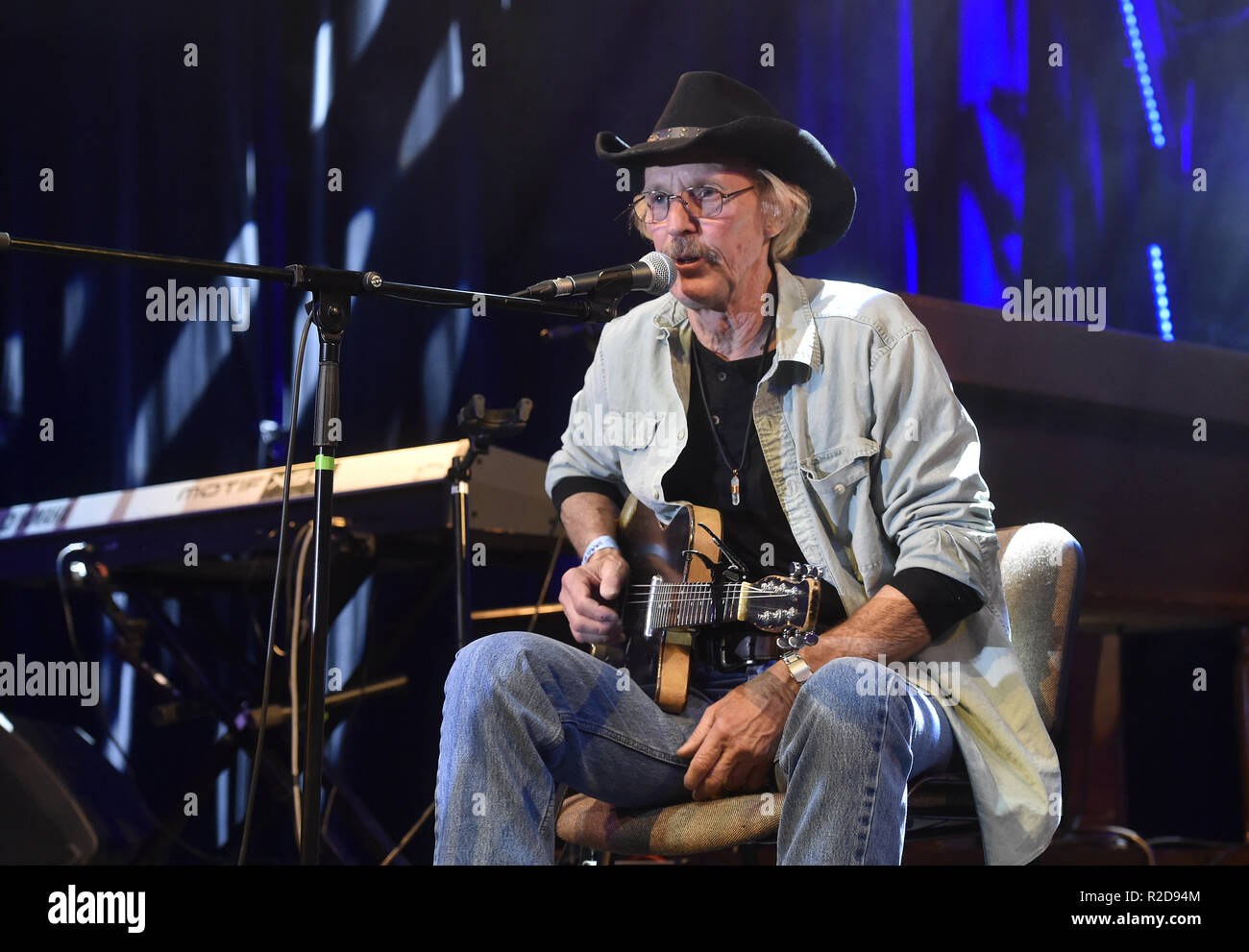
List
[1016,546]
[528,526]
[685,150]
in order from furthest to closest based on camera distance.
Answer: [528,526] → [685,150] → [1016,546]

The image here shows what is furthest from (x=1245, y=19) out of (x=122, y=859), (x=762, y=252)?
(x=122, y=859)

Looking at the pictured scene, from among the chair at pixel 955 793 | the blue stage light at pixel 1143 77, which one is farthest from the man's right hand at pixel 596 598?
the blue stage light at pixel 1143 77

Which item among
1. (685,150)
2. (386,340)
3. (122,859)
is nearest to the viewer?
(685,150)

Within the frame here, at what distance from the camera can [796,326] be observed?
2.13m

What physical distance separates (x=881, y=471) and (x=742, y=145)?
671 mm

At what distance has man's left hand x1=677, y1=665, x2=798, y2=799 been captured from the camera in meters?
1.73

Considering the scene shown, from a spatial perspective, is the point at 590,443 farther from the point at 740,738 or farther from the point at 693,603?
the point at 740,738

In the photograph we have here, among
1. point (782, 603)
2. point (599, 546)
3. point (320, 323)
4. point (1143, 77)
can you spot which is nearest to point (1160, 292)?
point (1143, 77)

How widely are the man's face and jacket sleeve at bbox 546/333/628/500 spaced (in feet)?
0.98

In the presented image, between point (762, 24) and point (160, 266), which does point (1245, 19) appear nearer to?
point (762, 24)

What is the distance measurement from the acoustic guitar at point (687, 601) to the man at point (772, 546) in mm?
46

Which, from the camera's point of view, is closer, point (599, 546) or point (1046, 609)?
point (1046, 609)

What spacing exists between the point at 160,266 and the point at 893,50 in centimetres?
312

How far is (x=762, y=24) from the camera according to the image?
3.99 m
